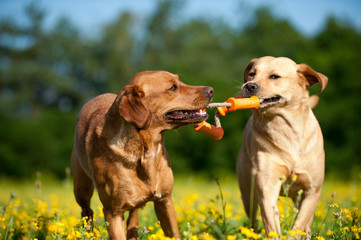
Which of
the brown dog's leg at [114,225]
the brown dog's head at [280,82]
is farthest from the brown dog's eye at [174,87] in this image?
the brown dog's leg at [114,225]

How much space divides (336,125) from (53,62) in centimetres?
3039

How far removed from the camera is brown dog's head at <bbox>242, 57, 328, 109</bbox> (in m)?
4.63

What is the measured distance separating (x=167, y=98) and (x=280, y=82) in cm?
144

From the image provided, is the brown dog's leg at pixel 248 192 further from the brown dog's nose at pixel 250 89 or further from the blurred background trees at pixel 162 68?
the blurred background trees at pixel 162 68

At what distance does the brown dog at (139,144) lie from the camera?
398cm

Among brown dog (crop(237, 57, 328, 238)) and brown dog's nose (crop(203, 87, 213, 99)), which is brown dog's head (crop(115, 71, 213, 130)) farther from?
brown dog (crop(237, 57, 328, 238))

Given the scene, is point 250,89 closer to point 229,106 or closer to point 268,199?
point 229,106

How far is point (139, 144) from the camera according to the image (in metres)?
4.04

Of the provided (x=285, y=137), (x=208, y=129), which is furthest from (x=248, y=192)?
(x=208, y=129)

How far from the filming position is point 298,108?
4.70m

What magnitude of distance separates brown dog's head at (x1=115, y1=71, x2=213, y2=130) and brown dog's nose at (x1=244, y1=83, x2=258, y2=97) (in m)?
0.63

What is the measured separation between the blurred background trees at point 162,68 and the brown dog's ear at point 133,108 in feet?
36.6

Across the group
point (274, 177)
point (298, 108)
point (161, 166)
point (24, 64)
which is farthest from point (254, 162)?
point (24, 64)

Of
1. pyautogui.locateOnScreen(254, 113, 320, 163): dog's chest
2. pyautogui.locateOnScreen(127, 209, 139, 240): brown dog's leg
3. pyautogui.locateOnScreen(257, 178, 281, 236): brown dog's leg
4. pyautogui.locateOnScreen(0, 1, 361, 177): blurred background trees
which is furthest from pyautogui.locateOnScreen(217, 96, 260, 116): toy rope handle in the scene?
pyautogui.locateOnScreen(0, 1, 361, 177): blurred background trees
